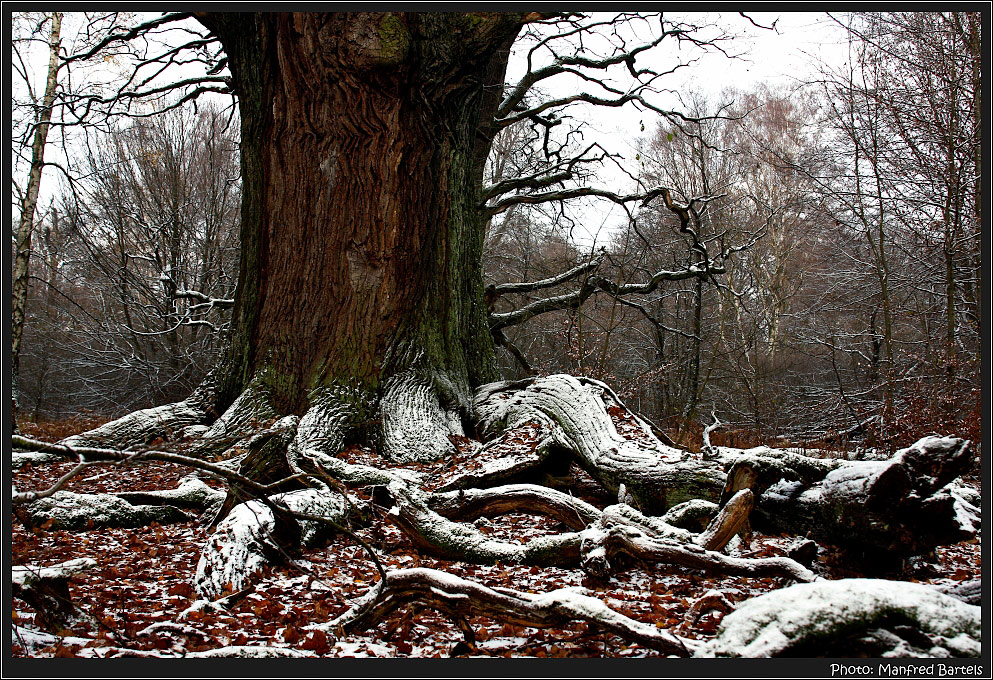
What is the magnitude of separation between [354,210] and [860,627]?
5028 mm

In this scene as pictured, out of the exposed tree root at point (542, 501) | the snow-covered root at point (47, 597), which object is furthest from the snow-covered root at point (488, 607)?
the snow-covered root at point (47, 597)

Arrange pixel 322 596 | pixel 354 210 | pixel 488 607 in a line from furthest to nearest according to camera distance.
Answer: pixel 354 210
pixel 322 596
pixel 488 607

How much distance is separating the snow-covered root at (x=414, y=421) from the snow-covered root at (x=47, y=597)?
2902 mm

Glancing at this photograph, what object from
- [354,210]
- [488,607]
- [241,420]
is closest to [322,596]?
[488,607]

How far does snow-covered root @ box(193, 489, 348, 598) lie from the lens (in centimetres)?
321

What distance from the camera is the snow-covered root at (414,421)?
5.61m

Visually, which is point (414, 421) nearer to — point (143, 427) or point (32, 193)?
point (143, 427)

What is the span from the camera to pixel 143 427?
5.90 m

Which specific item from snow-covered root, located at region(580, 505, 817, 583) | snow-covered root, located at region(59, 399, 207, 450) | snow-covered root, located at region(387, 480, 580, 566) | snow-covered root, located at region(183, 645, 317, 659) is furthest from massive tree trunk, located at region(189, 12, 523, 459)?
snow-covered root, located at region(183, 645, 317, 659)

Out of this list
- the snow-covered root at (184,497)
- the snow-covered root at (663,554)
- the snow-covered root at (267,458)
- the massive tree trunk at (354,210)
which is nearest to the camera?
the snow-covered root at (663,554)

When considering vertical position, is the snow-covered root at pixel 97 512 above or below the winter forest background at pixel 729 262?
below

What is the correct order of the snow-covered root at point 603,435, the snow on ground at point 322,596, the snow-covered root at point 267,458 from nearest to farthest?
the snow on ground at point 322,596, the snow-covered root at point 267,458, the snow-covered root at point 603,435

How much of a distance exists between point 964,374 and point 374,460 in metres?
5.91

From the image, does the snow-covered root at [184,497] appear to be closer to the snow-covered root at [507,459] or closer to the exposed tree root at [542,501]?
the exposed tree root at [542,501]
